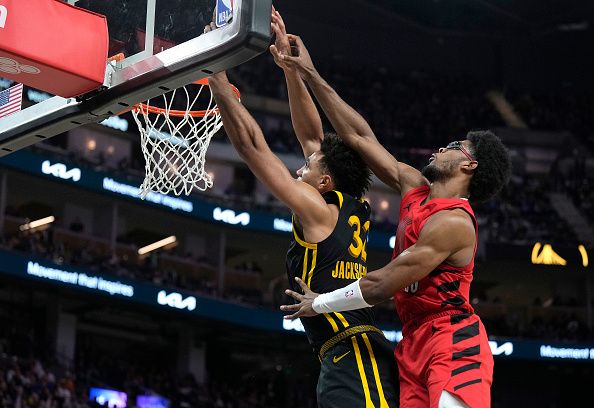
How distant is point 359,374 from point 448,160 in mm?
1134

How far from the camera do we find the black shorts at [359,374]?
4.68 meters

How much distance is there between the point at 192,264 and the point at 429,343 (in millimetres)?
21470

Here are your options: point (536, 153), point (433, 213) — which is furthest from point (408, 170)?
point (536, 153)

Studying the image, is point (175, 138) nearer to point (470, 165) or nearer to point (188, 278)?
point (470, 165)

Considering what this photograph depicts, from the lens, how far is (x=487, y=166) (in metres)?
4.81

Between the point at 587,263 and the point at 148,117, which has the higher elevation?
the point at 587,263

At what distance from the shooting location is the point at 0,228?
22078 mm

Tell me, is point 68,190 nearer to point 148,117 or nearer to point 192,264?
point 192,264

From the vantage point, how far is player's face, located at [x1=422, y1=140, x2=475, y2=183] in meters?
4.82

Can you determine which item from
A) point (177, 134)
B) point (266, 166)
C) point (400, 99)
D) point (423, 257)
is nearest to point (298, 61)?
point (266, 166)

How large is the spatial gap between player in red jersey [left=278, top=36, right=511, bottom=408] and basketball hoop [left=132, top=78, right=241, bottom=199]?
5.70 feet

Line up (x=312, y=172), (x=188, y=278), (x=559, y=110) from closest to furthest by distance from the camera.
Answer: (x=312, y=172) < (x=188, y=278) < (x=559, y=110)

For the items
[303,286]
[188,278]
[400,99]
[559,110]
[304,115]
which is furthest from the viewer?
[559,110]

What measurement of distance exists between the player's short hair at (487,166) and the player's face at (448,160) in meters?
0.04
